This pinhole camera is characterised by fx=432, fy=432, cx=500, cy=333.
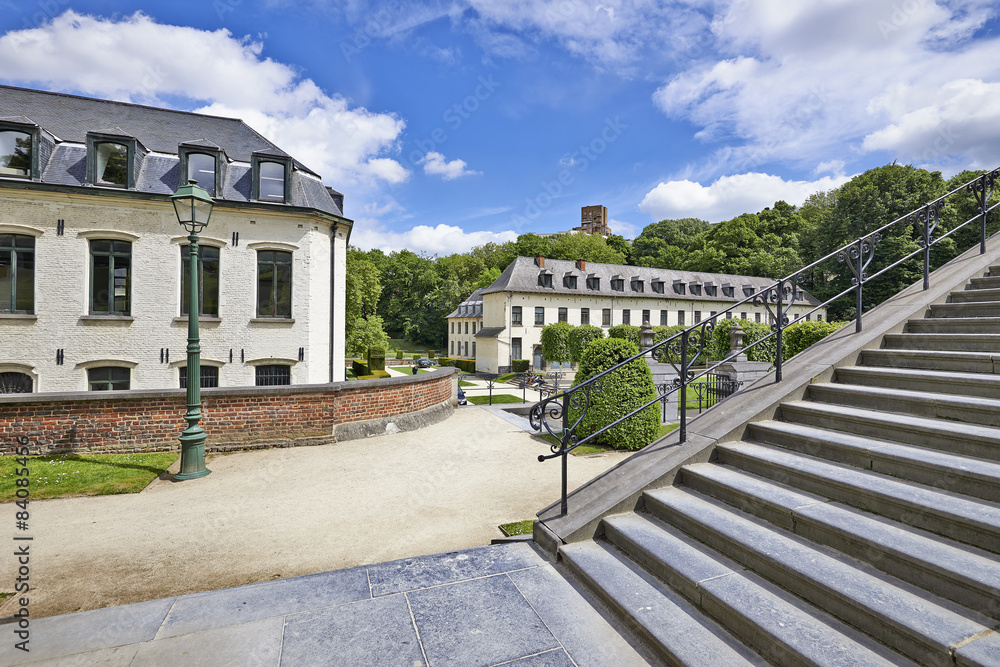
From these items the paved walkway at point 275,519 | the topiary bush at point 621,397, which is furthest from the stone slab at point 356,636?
the topiary bush at point 621,397

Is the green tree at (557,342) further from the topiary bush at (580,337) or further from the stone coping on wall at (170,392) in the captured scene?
the stone coping on wall at (170,392)

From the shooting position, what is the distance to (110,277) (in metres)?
11.5

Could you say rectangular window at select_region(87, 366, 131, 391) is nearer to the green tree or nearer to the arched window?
the arched window

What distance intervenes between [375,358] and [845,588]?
27365mm

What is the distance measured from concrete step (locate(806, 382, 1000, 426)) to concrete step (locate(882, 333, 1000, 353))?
0.96m

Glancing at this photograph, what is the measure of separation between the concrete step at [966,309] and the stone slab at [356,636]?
6.42 m

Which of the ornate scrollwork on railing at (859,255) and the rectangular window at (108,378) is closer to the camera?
the ornate scrollwork on railing at (859,255)

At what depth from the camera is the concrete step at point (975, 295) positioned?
4.83 meters

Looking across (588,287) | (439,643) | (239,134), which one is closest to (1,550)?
(439,643)

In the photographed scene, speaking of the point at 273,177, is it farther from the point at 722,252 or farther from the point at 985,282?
the point at 722,252

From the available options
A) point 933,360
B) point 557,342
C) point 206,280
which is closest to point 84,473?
point 206,280

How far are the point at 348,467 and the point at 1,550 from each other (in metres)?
3.93

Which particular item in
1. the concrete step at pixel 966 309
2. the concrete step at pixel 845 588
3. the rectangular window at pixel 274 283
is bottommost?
the concrete step at pixel 845 588

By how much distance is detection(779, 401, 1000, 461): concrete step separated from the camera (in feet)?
9.64
